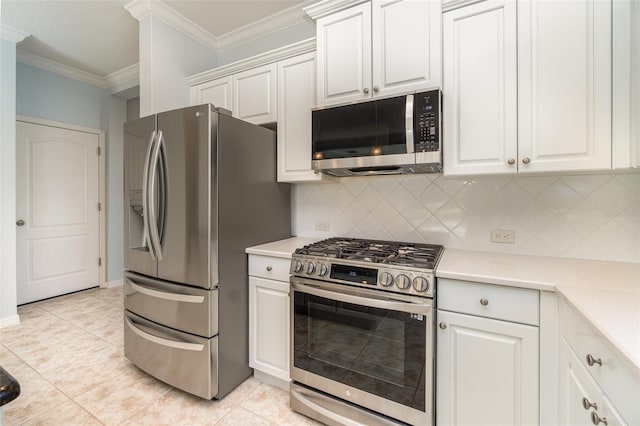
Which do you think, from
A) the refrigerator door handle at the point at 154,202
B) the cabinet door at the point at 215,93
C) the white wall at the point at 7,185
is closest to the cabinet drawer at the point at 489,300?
the refrigerator door handle at the point at 154,202

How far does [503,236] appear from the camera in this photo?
1.81 metres

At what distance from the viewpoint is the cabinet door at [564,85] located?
1357 millimetres

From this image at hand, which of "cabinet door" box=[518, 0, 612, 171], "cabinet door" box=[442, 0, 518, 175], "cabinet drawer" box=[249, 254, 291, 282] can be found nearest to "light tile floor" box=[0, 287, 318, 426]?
"cabinet drawer" box=[249, 254, 291, 282]

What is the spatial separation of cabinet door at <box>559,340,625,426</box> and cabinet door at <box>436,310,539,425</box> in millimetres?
92

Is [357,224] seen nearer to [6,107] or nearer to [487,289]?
[487,289]

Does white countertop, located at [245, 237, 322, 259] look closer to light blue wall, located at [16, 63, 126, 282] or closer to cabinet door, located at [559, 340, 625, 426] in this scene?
cabinet door, located at [559, 340, 625, 426]

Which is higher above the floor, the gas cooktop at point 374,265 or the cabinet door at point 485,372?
the gas cooktop at point 374,265

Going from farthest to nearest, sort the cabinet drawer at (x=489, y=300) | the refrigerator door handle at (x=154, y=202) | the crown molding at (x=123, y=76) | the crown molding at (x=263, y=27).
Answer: the crown molding at (x=123, y=76)
the crown molding at (x=263, y=27)
the refrigerator door handle at (x=154, y=202)
the cabinet drawer at (x=489, y=300)

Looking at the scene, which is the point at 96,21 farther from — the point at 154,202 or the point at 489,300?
the point at 489,300

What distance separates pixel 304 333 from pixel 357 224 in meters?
0.93

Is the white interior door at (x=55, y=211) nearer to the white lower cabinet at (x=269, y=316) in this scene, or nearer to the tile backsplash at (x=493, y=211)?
the white lower cabinet at (x=269, y=316)

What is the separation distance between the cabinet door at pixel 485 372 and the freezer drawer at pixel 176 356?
4.19 ft

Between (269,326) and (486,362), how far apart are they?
1.24 metres

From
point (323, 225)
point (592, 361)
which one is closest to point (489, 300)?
point (592, 361)
